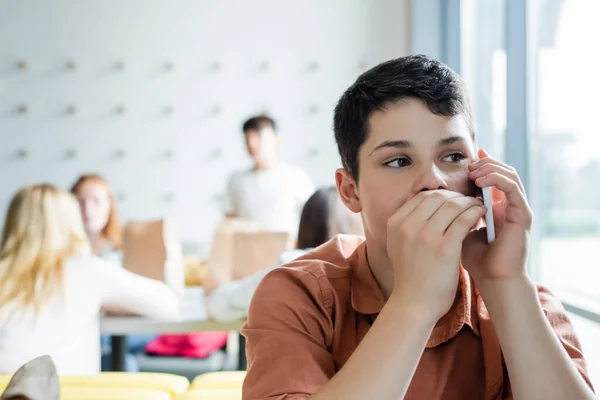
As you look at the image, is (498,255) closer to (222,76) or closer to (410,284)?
(410,284)

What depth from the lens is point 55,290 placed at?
80.7 inches

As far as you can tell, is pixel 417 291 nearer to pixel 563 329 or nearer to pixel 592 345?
pixel 563 329

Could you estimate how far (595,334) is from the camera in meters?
1.88

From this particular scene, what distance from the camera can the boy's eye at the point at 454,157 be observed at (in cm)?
97

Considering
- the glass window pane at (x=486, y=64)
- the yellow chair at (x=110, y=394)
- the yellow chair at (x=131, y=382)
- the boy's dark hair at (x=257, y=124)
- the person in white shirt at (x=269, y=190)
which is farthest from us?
the person in white shirt at (x=269, y=190)

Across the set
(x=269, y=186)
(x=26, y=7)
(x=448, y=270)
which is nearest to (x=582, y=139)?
(x=448, y=270)

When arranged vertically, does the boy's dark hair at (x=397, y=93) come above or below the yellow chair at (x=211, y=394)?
above

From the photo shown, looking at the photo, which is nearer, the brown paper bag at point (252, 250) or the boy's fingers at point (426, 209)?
the boy's fingers at point (426, 209)

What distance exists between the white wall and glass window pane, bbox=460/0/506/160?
106 cm

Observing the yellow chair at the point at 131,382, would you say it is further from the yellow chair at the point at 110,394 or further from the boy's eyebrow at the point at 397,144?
the boy's eyebrow at the point at 397,144

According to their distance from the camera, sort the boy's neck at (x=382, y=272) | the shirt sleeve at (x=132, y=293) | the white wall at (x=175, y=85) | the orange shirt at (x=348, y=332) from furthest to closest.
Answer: the white wall at (x=175, y=85) → the shirt sleeve at (x=132, y=293) → the boy's neck at (x=382, y=272) → the orange shirt at (x=348, y=332)

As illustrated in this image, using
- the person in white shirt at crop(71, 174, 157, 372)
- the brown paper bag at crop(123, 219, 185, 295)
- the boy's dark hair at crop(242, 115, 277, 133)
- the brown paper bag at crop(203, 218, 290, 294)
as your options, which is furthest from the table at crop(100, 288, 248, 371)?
the boy's dark hair at crop(242, 115, 277, 133)

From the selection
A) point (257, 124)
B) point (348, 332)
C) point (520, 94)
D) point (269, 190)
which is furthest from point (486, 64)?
point (348, 332)

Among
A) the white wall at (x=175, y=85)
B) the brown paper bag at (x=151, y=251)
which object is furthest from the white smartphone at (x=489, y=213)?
the white wall at (x=175, y=85)
